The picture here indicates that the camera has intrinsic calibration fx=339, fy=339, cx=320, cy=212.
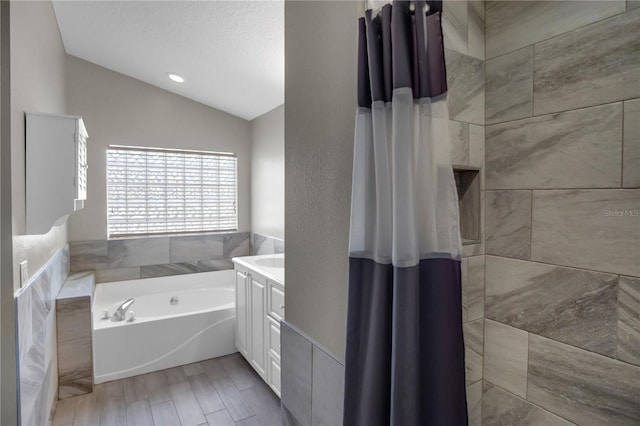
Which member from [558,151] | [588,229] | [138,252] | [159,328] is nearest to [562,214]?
[588,229]

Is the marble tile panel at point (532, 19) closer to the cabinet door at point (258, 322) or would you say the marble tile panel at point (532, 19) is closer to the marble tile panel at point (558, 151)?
the marble tile panel at point (558, 151)

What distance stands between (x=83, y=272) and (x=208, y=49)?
8.36 feet

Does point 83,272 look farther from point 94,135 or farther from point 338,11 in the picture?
point 338,11

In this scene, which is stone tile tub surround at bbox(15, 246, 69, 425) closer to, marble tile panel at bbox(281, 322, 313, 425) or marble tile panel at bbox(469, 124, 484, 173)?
marble tile panel at bbox(281, 322, 313, 425)

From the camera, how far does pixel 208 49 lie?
2.72m

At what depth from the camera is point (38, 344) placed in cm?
185

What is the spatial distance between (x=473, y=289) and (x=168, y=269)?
3559 mm

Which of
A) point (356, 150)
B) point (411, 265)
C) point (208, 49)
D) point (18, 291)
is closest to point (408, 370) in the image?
point (411, 265)

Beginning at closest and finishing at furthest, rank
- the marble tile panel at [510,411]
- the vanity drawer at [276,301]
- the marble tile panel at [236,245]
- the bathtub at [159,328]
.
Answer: the marble tile panel at [510,411] → the vanity drawer at [276,301] → the bathtub at [159,328] → the marble tile panel at [236,245]

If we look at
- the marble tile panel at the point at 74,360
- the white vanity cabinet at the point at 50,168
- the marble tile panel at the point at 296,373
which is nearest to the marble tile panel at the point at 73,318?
the marble tile panel at the point at 74,360

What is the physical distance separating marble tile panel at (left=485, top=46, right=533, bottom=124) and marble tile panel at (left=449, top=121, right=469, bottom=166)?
13cm

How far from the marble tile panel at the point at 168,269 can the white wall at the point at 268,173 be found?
2.85ft

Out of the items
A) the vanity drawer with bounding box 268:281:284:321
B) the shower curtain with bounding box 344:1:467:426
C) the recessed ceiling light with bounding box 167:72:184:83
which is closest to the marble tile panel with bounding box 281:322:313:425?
the shower curtain with bounding box 344:1:467:426

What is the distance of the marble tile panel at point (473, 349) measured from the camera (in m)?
1.12
